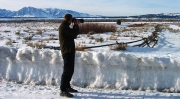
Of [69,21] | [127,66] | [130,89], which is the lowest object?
[130,89]

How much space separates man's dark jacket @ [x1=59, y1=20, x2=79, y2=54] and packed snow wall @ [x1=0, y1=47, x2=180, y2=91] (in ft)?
5.06

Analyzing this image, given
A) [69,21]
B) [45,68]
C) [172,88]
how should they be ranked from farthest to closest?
[45,68] → [172,88] → [69,21]

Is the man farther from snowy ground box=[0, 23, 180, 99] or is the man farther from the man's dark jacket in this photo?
snowy ground box=[0, 23, 180, 99]

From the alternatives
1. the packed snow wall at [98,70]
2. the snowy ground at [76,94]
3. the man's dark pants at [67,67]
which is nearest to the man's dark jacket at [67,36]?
the man's dark pants at [67,67]

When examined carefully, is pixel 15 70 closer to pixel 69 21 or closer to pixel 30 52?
pixel 30 52

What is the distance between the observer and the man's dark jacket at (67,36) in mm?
5992

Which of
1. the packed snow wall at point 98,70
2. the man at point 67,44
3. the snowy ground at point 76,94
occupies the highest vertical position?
the man at point 67,44

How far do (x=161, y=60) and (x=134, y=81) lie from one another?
0.89 m

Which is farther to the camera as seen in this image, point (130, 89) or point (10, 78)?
point (10, 78)

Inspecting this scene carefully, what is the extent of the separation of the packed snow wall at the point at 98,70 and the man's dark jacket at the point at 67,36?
1541mm

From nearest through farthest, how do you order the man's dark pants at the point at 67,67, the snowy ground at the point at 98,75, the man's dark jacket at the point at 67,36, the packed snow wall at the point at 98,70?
the man's dark jacket at the point at 67,36 → the man's dark pants at the point at 67,67 → the snowy ground at the point at 98,75 → the packed snow wall at the point at 98,70

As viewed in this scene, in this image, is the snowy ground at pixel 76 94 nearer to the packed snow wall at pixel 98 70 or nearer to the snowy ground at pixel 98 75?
the snowy ground at pixel 98 75

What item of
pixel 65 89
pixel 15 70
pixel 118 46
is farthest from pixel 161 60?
pixel 118 46

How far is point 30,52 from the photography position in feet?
26.2
